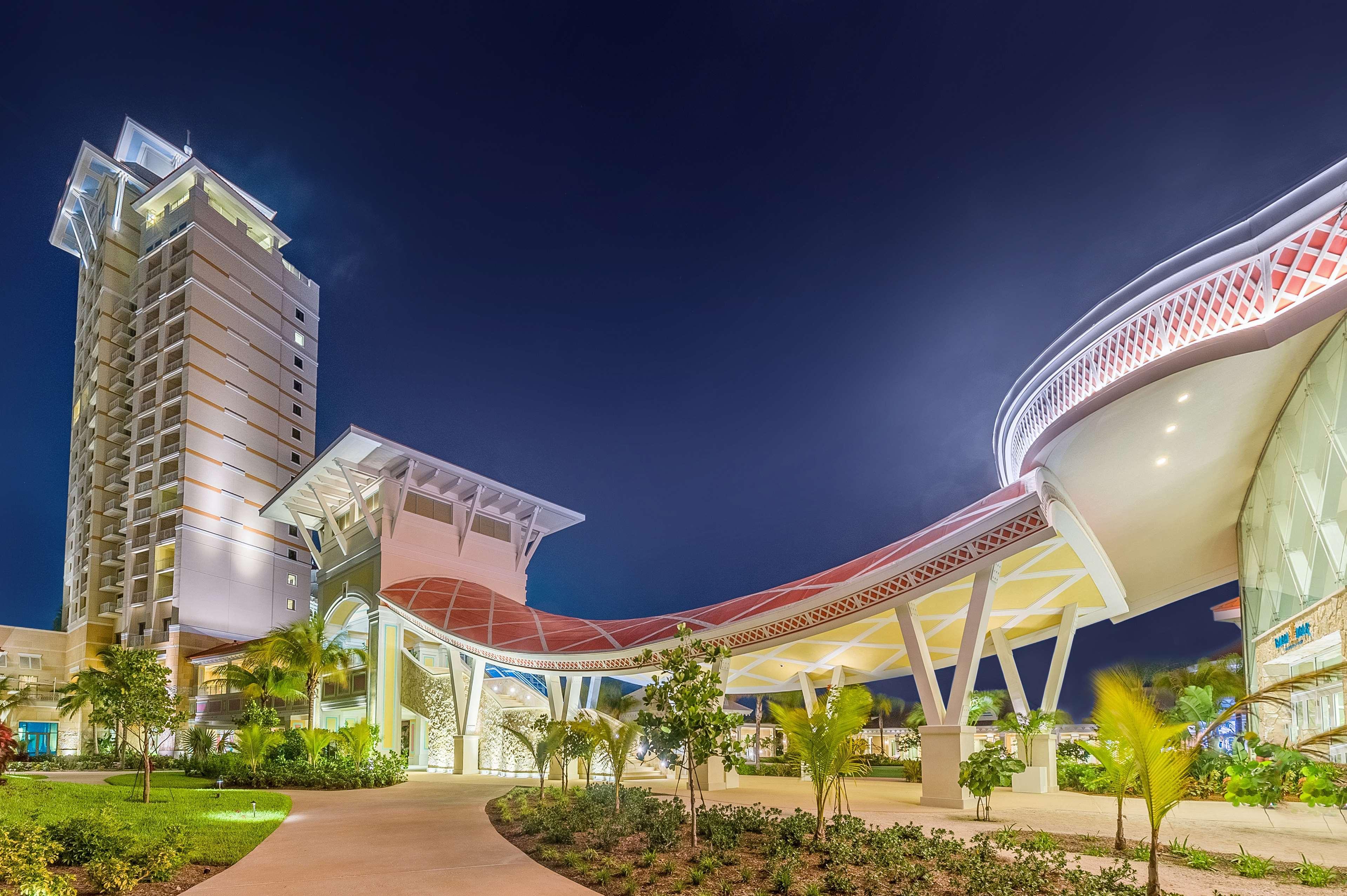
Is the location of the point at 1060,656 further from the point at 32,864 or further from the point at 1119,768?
the point at 32,864

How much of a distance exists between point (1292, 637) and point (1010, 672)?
23.5ft

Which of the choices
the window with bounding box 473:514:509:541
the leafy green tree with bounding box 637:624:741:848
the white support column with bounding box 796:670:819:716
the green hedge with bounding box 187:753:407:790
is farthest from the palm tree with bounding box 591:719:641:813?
the window with bounding box 473:514:509:541

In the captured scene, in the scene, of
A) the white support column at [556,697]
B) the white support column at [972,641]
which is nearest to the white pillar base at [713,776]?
the white support column at [972,641]

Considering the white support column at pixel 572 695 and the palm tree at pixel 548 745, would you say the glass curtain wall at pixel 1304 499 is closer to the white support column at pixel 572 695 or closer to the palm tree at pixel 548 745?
the palm tree at pixel 548 745

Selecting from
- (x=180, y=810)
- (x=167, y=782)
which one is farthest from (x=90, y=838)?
(x=167, y=782)

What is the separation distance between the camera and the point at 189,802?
16.1 meters

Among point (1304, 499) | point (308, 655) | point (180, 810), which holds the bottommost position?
point (180, 810)

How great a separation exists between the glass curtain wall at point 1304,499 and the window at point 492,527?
28.9m

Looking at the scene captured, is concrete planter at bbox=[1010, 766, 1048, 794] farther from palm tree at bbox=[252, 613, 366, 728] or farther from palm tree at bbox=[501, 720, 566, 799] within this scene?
palm tree at bbox=[252, 613, 366, 728]

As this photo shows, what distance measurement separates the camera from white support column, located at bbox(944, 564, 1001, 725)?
14.4 m

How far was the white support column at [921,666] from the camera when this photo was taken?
14680mm

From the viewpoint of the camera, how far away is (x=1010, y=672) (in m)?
20.6

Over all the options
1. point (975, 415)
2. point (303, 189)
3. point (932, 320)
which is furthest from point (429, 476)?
point (303, 189)

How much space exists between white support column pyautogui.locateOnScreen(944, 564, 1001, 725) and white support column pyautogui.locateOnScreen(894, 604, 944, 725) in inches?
9.9
